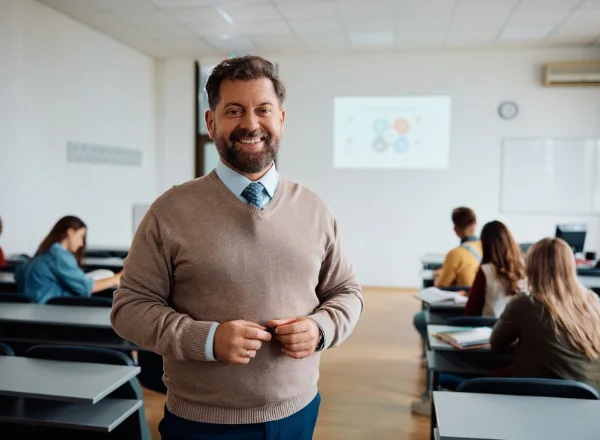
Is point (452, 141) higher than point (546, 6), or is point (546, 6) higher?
point (546, 6)

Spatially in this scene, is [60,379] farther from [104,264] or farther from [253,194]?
[104,264]

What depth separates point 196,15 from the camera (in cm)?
600

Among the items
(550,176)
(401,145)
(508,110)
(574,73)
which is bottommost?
(550,176)

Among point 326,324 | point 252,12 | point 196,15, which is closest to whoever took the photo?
point 326,324

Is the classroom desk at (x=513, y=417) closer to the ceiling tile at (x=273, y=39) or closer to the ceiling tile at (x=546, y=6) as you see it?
the ceiling tile at (x=546, y=6)

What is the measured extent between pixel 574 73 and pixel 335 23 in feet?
10.5

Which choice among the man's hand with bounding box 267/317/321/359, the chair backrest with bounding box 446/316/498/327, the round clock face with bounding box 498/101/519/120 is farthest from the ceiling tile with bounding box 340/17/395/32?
the man's hand with bounding box 267/317/321/359

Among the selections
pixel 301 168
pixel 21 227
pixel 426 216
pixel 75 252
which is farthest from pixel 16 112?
pixel 426 216

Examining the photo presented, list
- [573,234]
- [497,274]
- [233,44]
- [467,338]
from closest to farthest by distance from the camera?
1. [467,338]
2. [497,274]
3. [573,234]
4. [233,44]

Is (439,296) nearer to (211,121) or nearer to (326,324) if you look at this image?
(326,324)

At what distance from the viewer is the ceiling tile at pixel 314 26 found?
6125 millimetres

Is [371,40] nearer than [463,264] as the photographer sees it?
No

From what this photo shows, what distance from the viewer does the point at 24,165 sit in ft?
17.7

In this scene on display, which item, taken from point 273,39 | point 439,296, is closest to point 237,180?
point 439,296
